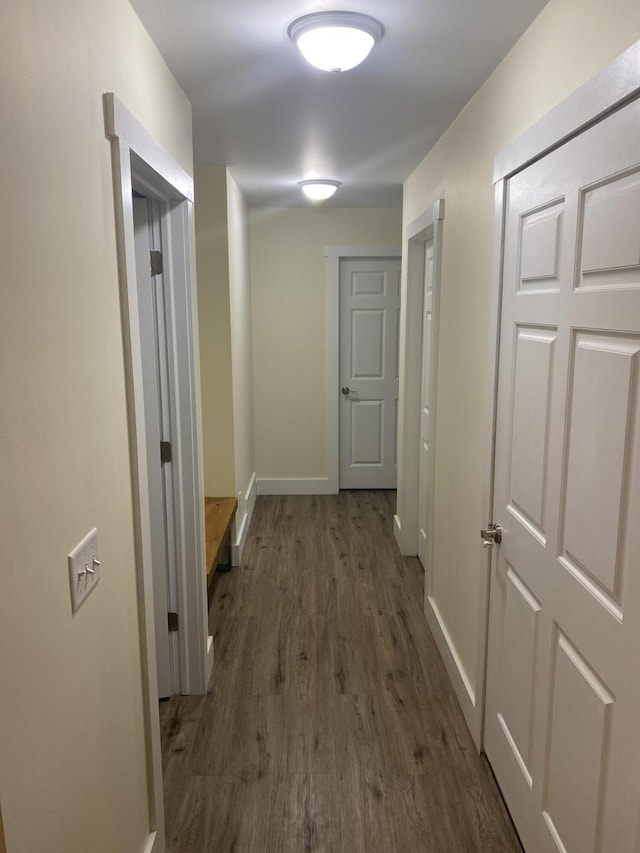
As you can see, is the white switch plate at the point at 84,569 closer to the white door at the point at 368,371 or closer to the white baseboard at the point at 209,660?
the white baseboard at the point at 209,660

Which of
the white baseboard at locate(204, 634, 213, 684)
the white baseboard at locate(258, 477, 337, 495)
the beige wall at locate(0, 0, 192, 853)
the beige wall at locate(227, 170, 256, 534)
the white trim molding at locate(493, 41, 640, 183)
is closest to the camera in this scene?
the beige wall at locate(0, 0, 192, 853)

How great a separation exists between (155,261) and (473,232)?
1183 millimetres

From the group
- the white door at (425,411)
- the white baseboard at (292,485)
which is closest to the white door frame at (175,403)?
the white door at (425,411)

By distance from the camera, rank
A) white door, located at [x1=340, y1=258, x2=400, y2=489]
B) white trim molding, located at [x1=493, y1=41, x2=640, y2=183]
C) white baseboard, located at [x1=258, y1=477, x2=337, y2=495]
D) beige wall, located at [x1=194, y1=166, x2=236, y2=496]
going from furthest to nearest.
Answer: white baseboard, located at [x1=258, y1=477, x2=337, y2=495]
white door, located at [x1=340, y1=258, x2=400, y2=489]
beige wall, located at [x1=194, y1=166, x2=236, y2=496]
white trim molding, located at [x1=493, y1=41, x2=640, y2=183]

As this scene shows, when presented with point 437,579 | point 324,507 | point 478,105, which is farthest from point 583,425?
point 324,507

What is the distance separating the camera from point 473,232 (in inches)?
92.4

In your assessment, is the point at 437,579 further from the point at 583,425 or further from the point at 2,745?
the point at 2,745

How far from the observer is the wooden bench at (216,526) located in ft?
9.96

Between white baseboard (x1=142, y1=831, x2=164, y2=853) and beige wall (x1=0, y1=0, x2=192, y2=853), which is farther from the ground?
beige wall (x1=0, y1=0, x2=192, y2=853)

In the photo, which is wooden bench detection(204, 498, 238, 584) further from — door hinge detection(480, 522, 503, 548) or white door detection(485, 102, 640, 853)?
white door detection(485, 102, 640, 853)

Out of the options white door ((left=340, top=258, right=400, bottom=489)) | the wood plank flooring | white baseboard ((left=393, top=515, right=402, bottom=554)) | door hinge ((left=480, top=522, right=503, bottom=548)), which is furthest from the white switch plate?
white door ((left=340, top=258, right=400, bottom=489))

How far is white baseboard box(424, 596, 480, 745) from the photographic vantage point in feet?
7.63

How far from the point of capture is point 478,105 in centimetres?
222

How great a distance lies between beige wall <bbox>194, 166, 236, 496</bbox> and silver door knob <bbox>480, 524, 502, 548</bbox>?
2.04 meters
